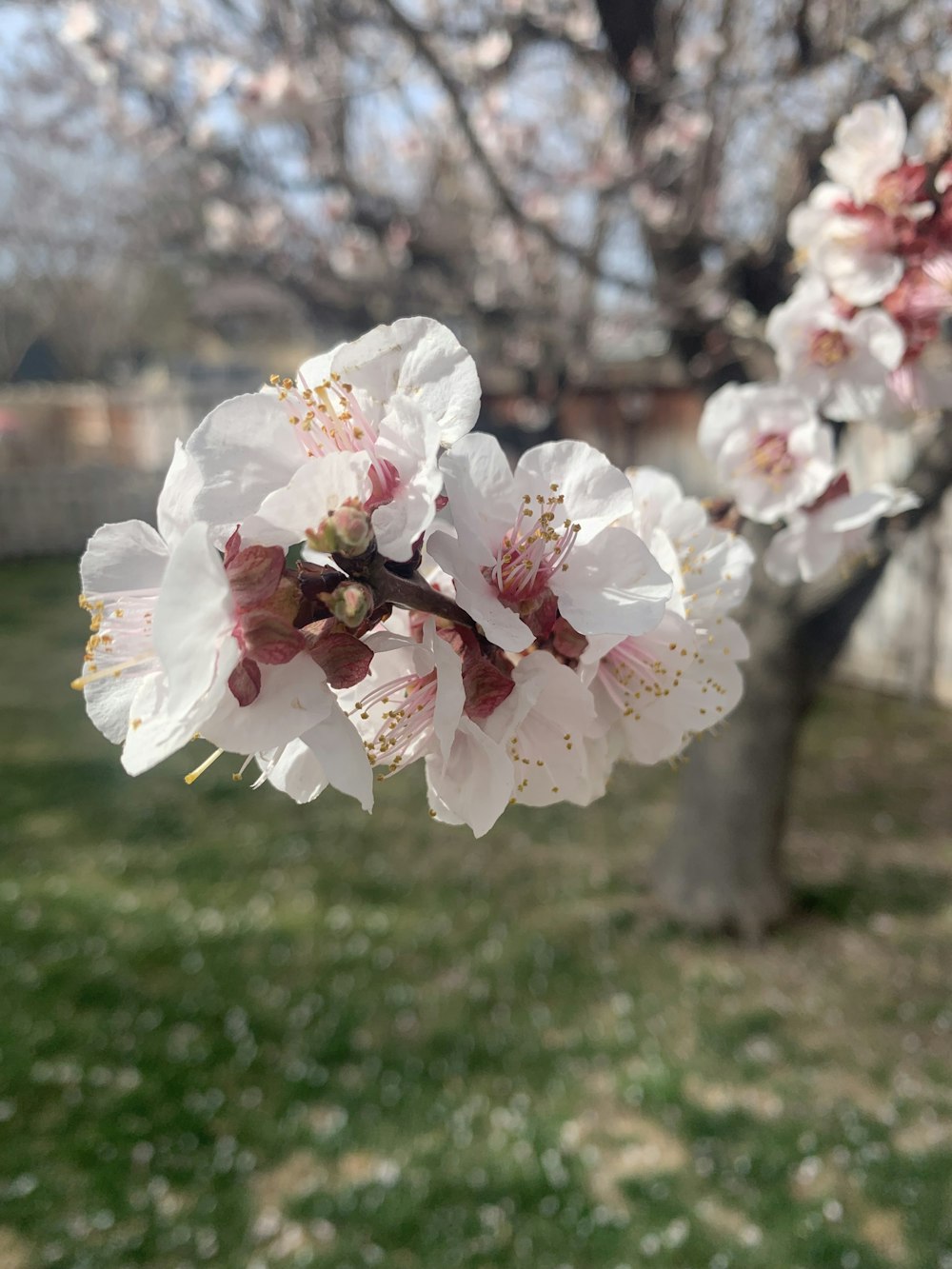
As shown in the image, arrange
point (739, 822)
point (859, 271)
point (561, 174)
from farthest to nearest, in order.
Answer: point (561, 174) → point (739, 822) → point (859, 271)

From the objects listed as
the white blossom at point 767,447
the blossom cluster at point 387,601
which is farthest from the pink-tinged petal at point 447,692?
the white blossom at point 767,447

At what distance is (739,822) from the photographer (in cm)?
345

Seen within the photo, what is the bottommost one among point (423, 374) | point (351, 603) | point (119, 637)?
point (119, 637)

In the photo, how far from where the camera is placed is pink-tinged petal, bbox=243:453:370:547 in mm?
628

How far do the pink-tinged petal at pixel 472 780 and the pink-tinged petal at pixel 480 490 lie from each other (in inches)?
6.0

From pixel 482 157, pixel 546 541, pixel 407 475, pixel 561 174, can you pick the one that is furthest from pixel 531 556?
pixel 561 174

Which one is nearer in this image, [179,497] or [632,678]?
[179,497]

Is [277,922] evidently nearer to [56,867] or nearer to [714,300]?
[56,867]

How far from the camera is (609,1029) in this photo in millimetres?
2947

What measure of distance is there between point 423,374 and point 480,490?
0.10m

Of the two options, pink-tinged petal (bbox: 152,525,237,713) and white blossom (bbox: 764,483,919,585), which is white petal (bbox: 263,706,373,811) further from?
white blossom (bbox: 764,483,919,585)

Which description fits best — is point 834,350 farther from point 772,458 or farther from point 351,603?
point 351,603

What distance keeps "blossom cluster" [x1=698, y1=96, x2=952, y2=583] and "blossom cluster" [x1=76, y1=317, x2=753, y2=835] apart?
559 mm

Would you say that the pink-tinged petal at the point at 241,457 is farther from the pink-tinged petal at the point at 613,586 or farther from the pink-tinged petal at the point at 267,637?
the pink-tinged petal at the point at 613,586
